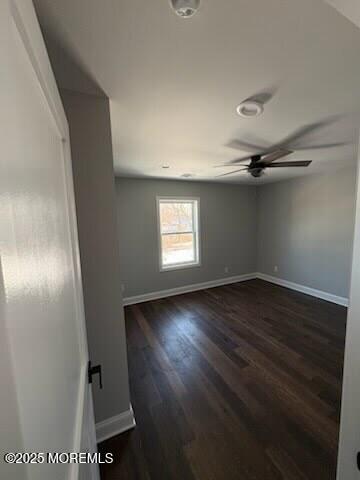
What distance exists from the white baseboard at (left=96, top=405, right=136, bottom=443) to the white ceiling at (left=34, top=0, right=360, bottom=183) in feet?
7.57

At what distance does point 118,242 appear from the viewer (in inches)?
58.1

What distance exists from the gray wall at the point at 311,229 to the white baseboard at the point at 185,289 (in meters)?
0.67

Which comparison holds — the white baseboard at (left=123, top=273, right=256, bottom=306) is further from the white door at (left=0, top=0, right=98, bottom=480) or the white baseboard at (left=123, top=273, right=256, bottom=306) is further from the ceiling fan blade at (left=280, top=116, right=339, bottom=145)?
the white door at (left=0, top=0, right=98, bottom=480)

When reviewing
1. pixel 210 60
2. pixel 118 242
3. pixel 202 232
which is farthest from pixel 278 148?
pixel 202 232

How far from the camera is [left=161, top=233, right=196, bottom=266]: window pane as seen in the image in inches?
166

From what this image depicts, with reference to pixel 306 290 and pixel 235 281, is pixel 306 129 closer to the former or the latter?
pixel 306 290

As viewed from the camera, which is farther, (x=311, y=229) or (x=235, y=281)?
(x=235, y=281)

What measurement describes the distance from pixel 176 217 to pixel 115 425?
3.40m

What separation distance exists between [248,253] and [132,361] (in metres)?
3.81

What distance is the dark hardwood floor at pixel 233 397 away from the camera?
1.29 metres

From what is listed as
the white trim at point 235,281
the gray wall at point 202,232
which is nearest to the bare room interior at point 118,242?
the white trim at point 235,281

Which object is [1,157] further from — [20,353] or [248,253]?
[248,253]

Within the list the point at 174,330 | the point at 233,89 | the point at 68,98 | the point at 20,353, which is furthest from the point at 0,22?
the point at 174,330

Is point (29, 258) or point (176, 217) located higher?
point (176, 217)
